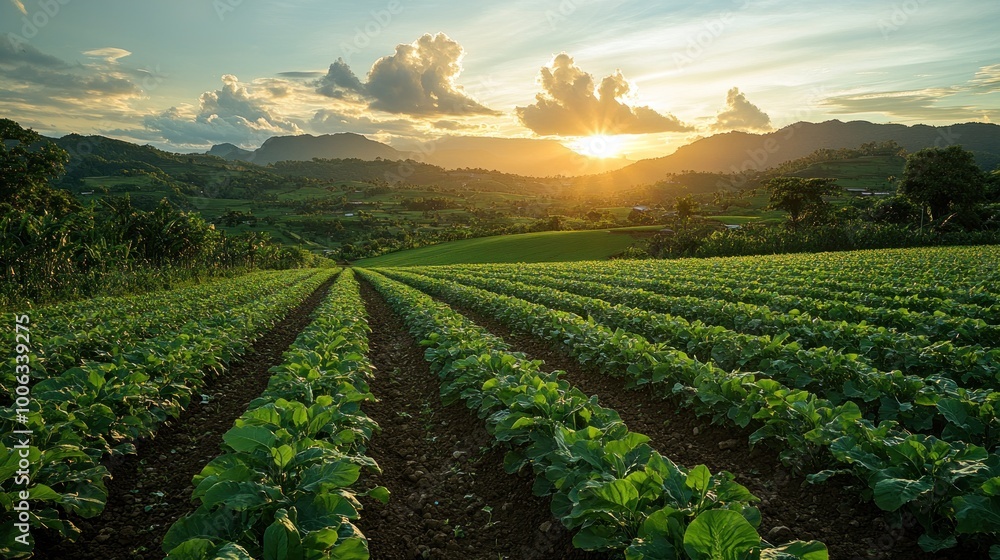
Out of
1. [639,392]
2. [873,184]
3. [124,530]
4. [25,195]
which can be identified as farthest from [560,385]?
[873,184]

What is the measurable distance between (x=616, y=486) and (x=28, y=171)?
1968 inches

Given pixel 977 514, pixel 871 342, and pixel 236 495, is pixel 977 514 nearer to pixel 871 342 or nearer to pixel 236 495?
pixel 236 495

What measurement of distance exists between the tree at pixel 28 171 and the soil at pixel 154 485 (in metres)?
37.5

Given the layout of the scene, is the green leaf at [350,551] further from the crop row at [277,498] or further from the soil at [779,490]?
the soil at [779,490]

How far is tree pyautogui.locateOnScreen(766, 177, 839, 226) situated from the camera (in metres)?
77.5

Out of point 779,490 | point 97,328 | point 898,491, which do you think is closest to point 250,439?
point 898,491

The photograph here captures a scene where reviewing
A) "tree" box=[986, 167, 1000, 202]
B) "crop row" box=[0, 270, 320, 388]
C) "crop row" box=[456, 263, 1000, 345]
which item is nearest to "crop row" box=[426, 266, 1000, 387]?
"crop row" box=[456, 263, 1000, 345]

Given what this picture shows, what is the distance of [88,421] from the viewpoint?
495 cm

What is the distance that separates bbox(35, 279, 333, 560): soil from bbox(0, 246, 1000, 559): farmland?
0.10 feet

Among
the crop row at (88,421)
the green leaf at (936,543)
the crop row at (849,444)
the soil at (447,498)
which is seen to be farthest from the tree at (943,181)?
the crop row at (88,421)

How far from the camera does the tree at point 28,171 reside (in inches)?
1361

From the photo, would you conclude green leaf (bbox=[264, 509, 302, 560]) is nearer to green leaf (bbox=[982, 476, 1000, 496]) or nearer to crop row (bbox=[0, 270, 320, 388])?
green leaf (bbox=[982, 476, 1000, 496])

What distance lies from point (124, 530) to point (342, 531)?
9.35ft

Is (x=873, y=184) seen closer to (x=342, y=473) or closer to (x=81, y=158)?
(x=342, y=473)
